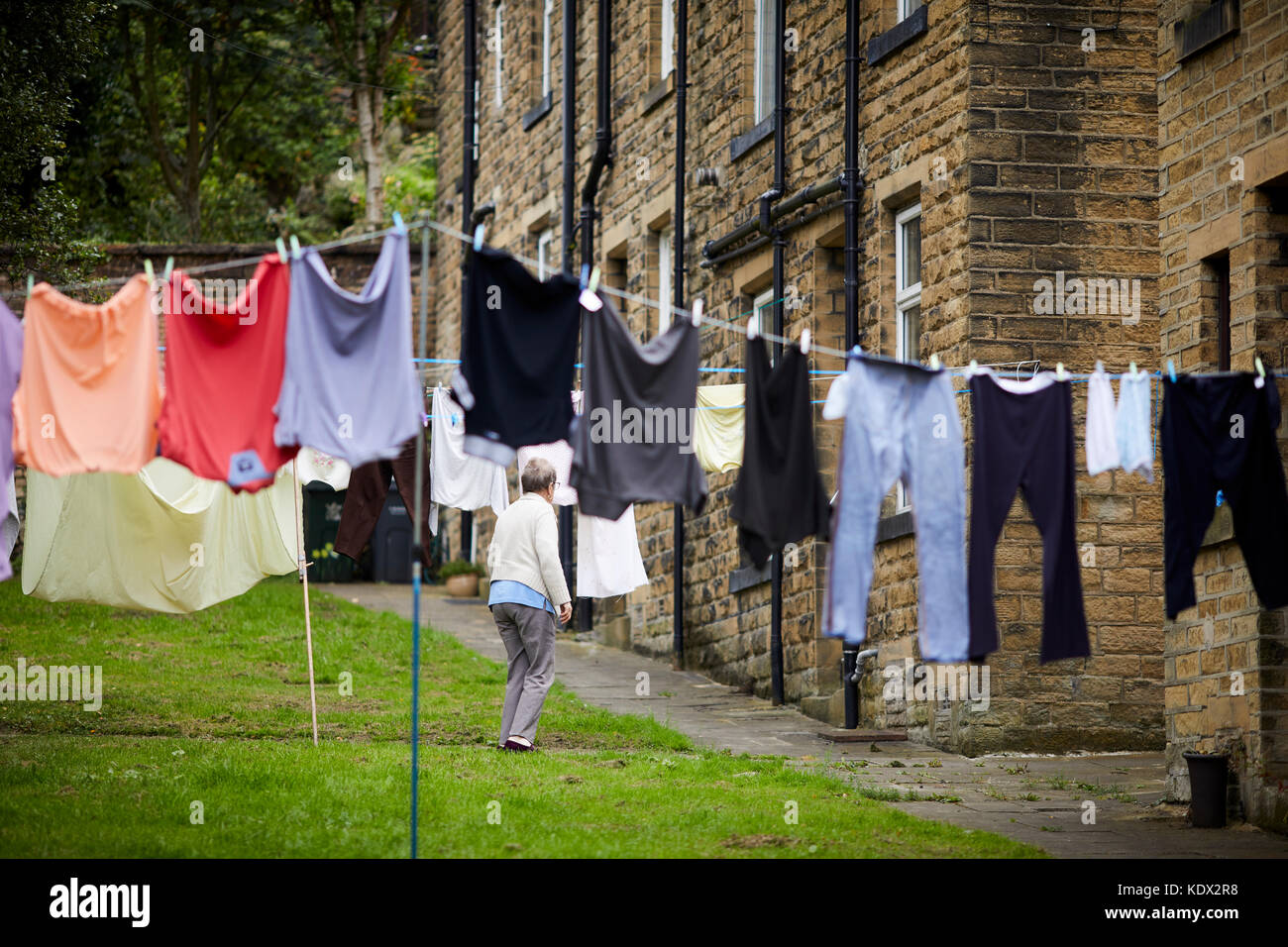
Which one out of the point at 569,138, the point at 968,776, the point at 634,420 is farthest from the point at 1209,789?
the point at 569,138

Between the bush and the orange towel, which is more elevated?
the orange towel

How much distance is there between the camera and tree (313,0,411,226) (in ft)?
99.0

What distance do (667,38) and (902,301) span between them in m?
6.58

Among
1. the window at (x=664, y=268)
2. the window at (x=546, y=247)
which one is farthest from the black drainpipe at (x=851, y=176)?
the window at (x=546, y=247)

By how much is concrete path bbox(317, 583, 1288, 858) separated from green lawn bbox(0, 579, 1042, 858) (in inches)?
19.7

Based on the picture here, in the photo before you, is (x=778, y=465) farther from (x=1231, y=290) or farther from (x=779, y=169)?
(x=779, y=169)

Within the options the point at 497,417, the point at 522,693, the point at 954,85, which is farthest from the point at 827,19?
A: the point at 497,417

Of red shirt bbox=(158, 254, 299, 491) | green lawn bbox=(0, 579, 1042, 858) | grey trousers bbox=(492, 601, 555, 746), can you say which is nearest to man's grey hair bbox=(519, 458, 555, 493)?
grey trousers bbox=(492, 601, 555, 746)

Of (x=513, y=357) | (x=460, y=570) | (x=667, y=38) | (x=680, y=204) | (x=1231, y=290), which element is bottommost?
(x=460, y=570)

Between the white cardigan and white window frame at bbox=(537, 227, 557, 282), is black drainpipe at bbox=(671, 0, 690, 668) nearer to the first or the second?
white window frame at bbox=(537, 227, 557, 282)

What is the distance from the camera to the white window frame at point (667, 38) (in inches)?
814

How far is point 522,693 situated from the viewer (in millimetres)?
13000

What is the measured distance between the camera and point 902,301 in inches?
614
